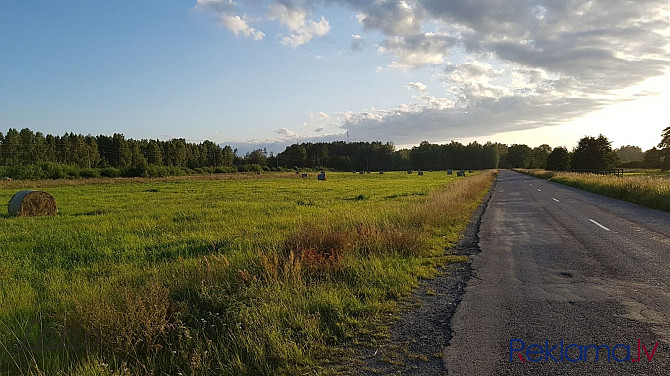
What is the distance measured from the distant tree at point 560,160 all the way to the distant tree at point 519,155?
83315 mm

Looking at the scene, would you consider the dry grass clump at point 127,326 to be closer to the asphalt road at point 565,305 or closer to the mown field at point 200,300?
the mown field at point 200,300

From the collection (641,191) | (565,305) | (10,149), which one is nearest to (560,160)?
(641,191)

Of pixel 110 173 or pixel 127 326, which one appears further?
pixel 110 173

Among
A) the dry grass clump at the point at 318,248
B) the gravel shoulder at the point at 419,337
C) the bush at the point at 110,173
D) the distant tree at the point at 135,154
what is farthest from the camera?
the distant tree at the point at 135,154

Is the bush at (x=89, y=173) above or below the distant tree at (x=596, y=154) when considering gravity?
below

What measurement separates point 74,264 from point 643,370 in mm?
9823

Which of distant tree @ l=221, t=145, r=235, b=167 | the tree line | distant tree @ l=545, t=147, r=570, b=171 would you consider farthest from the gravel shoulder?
distant tree @ l=221, t=145, r=235, b=167

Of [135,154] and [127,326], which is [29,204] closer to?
[127,326]

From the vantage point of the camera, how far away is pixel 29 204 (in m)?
16.8

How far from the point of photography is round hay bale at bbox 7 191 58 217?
16.6m

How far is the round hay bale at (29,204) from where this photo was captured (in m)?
16.6

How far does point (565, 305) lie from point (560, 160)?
10041 centimetres

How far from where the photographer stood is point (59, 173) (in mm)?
60125

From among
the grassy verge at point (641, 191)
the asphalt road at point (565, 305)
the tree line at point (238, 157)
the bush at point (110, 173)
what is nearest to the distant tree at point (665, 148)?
the tree line at point (238, 157)
